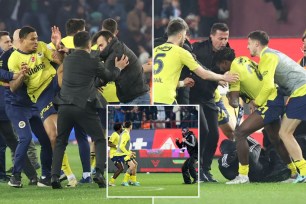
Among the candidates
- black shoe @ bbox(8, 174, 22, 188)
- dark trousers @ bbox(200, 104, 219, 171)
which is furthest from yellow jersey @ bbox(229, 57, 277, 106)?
black shoe @ bbox(8, 174, 22, 188)

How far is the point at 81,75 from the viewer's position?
9.66 metres

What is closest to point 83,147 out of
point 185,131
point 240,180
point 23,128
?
point 23,128

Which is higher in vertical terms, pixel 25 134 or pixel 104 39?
pixel 104 39

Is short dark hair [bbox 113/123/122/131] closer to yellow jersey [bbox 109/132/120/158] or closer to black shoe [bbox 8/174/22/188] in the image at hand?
yellow jersey [bbox 109/132/120/158]

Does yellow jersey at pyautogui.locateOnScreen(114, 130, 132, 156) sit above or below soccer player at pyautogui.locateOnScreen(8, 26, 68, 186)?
below

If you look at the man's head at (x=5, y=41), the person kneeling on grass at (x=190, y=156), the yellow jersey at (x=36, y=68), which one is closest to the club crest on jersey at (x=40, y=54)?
the yellow jersey at (x=36, y=68)

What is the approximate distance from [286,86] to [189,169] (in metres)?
1.90

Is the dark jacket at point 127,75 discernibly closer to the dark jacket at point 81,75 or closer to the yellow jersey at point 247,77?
the dark jacket at point 81,75

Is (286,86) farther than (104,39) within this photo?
Yes

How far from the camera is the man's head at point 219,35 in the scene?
10761mm

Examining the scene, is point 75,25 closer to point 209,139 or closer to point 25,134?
point 25,134

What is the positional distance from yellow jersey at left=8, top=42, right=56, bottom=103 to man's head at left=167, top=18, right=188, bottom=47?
1.26 metres

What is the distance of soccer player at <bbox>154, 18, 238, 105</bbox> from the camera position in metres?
10.1

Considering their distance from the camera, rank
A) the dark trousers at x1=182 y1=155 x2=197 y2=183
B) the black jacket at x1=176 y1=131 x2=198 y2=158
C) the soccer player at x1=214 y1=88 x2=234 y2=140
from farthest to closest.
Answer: the soccer player at x1=214 y1=88 x2=234 y2=140, the black jacket at x1=176 y1=131 x2=198 y2=158, the dark trousers at x1=182 y1=155 x2=197 y2=183
